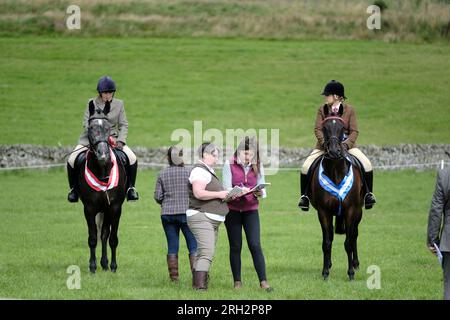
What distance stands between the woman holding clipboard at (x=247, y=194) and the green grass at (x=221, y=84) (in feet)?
88.9

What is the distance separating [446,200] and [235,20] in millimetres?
44813

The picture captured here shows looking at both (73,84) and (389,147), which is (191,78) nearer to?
(73,84)

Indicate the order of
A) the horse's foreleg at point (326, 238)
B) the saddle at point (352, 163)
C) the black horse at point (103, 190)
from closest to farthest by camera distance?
the horse's foreleg at point (326, 238) → the black horse at point (103, 190) → the saddle at point (352, 163)

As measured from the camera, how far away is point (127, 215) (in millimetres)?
24172

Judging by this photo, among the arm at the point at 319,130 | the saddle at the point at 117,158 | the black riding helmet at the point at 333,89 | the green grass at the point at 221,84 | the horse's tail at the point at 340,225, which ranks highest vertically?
the green grass at the point at 221,84

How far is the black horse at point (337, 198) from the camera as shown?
13906 mm

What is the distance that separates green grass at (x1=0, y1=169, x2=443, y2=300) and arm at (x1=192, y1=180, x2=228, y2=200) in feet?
4.13

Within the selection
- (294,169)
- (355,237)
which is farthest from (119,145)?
(294,169)

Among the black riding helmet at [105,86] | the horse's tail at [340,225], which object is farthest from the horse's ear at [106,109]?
the horse's tail at [340,225]

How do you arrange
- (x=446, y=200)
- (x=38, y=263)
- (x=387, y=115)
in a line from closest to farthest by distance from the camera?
(x=446, y=200) < (x=38, y=263) < (x=387, y=115)

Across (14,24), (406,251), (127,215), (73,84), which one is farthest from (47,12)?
(406,251)

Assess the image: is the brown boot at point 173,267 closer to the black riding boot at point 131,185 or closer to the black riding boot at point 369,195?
the black riding boot at point 131,185

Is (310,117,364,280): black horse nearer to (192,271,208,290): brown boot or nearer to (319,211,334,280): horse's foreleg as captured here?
(319,211,334,280): horse's foreleg

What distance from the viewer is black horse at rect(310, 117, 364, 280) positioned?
45.6 ft
